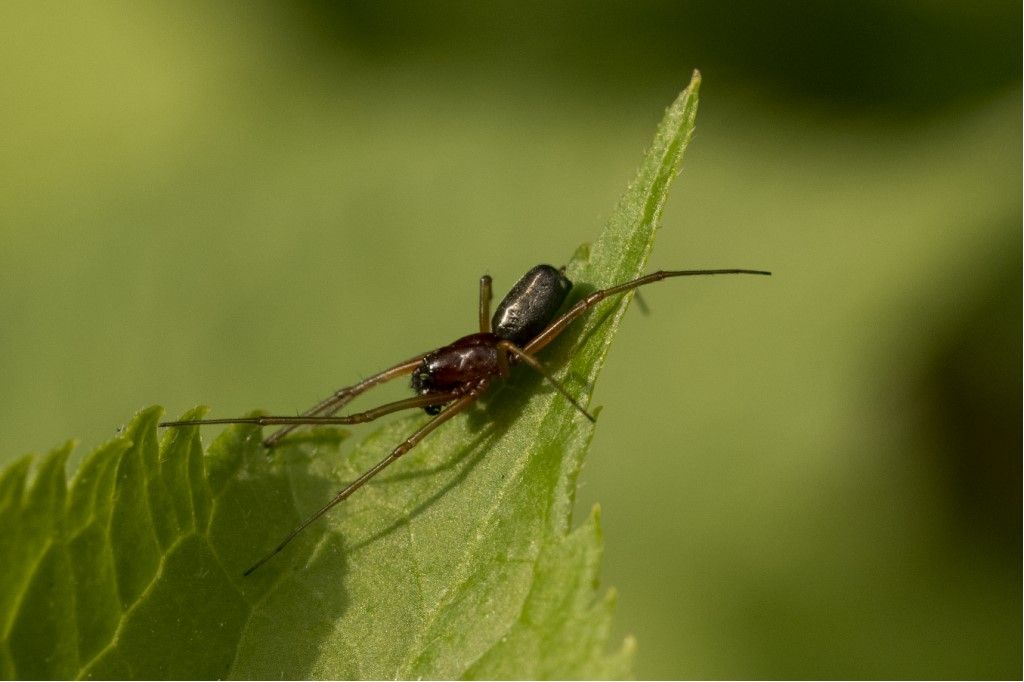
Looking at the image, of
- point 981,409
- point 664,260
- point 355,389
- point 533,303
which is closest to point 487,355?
point 533,303

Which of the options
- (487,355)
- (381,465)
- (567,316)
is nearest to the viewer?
(381,465)

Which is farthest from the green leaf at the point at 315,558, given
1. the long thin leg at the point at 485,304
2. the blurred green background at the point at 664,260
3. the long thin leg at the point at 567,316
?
the blurred green background at the point at 664,260

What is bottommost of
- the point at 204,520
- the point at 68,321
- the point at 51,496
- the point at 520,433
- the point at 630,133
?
the point at 520,433

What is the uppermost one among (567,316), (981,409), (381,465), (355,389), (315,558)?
(355,389)

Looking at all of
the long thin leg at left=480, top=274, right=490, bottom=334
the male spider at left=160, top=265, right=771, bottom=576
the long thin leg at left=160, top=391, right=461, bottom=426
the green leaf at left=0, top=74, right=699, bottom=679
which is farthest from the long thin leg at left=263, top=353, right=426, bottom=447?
the green leaf at left=0, top=74, right=699, bottom=679

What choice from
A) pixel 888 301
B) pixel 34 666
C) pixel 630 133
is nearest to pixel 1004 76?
pixel 888 301

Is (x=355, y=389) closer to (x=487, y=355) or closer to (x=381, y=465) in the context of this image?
(x=487, y=355)

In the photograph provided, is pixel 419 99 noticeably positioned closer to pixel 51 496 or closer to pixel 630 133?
pixel 630 133
